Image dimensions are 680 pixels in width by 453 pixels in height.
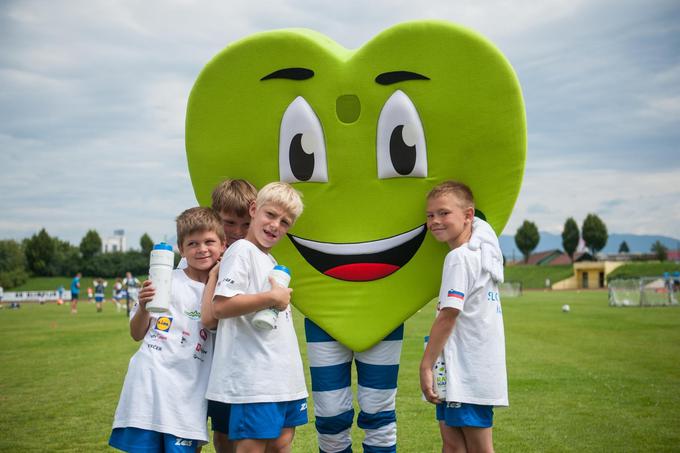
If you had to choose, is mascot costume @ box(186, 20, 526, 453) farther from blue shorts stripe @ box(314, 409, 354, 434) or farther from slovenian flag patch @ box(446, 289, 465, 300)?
slovenian flag patch @ box(446, 289, 465, 300)

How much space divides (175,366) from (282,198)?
0.98 m

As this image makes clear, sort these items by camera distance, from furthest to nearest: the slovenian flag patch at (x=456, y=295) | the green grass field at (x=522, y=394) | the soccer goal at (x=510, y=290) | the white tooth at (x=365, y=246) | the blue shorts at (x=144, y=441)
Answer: the soccer goal at (x=510, y=290)
the green grass field at (x=522, y=394)
the white tooth at (x=365, y=246)
the slovenian flag patch at (x=456, y=295)
the blue shorts at (x=144, y=441)

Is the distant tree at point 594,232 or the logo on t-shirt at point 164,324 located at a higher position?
the distant tree at point 594,232

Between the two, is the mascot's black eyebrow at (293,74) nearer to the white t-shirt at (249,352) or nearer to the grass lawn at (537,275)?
the white t-shirt at (249,352)

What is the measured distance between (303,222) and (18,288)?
57.6 meters

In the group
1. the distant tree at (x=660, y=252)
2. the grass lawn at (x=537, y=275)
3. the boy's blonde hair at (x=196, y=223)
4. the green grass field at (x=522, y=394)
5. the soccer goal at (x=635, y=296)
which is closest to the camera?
the boy's blonde hair at (x=196, y=223)

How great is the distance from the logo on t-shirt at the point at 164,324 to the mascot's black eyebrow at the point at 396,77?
1843mm

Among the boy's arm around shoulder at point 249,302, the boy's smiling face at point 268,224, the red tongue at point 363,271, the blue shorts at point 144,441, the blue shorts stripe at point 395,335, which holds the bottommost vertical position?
the blue shorts at point 144,441

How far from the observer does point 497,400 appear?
9.73 feet

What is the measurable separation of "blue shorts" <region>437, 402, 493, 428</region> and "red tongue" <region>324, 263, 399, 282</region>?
96cm

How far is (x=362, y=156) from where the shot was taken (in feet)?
11.9

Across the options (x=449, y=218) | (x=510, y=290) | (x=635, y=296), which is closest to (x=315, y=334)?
(x=449, y=218)

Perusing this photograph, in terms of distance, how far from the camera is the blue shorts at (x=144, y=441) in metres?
2.82

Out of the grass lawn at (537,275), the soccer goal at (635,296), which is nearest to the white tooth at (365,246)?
the soccer goal at (635,296)
